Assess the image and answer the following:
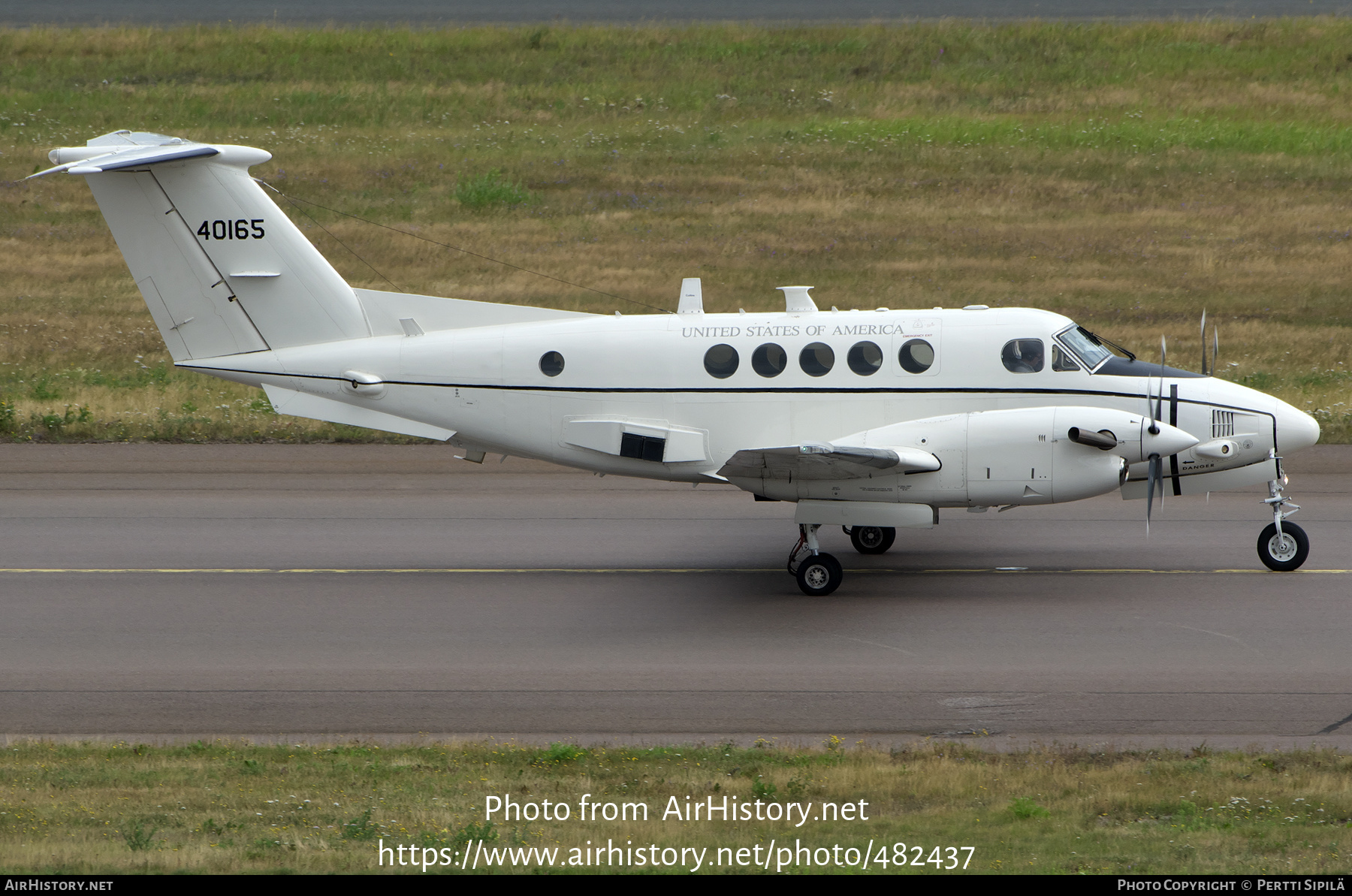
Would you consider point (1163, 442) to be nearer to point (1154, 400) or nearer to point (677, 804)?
point (1154, 400)

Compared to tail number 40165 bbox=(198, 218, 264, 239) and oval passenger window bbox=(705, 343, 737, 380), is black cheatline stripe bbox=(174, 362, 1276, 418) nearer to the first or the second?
oval passenger window bbox=(705, 343, 737, 380)

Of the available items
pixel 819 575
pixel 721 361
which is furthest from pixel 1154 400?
pixel 721 361

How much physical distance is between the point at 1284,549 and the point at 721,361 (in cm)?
629

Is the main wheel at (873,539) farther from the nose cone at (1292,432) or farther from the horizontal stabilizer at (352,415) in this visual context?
the horizontal stabilizer at (352,415)

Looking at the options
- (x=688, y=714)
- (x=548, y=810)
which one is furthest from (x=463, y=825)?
(x=688, y=714)

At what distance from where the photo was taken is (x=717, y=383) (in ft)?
49.9

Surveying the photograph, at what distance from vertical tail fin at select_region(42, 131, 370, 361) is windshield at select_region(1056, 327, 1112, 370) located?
7.64 m

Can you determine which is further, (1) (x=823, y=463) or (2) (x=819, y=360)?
(2) (x=819, y=360)

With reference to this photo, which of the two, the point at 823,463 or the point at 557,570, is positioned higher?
the point at 823,463

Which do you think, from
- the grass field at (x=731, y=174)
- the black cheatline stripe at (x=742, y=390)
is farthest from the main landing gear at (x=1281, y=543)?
the grass field at (x=731, y=174)

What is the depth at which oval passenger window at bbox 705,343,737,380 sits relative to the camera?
1520 cm

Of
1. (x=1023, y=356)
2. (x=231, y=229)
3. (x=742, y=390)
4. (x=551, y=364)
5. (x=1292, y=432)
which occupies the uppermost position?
(x=231, y=229)

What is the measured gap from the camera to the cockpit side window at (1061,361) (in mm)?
14836

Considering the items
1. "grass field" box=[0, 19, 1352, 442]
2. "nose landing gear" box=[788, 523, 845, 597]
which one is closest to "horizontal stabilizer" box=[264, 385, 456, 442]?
"nose landing gear" box=[788, 523, 845, 597]
